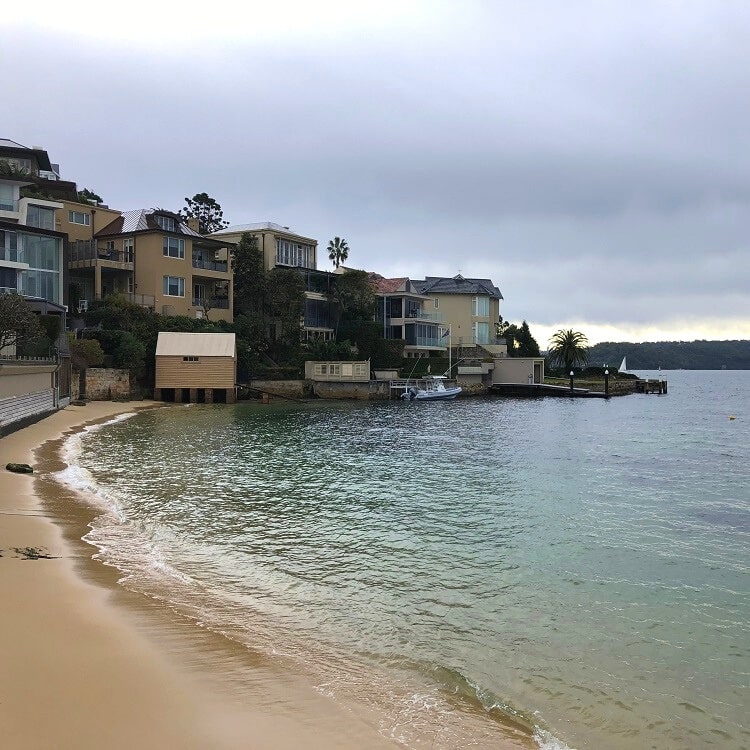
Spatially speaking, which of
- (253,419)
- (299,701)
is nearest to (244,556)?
(299,701)

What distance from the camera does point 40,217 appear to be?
5603 cm

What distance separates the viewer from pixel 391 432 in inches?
1592

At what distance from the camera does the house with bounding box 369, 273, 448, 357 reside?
87.0 meters

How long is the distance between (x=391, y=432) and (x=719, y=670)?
3156 cm

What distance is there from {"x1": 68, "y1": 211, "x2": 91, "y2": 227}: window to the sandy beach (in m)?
59.7

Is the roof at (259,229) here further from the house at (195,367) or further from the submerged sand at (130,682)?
the submerged sand at (130,682)

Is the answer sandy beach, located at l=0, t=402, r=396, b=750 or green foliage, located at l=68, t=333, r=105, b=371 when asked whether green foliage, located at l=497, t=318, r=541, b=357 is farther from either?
sandy beach, located at l=0, t=402, r=396, b=750

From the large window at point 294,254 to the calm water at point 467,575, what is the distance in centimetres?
5084

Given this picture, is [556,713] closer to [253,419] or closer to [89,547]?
[89,547]

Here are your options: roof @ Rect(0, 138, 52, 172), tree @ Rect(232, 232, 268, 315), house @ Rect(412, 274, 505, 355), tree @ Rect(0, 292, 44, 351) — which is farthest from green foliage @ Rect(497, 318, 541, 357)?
tree @ Rect(0, 292, 44, 351)

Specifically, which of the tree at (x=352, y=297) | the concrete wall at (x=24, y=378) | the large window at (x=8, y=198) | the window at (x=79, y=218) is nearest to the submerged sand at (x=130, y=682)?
the concrete wall at (x=24, y=378)

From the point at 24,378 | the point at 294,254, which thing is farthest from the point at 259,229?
the point at 24,378

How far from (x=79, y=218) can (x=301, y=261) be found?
25.5m

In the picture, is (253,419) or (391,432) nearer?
(391,432)
